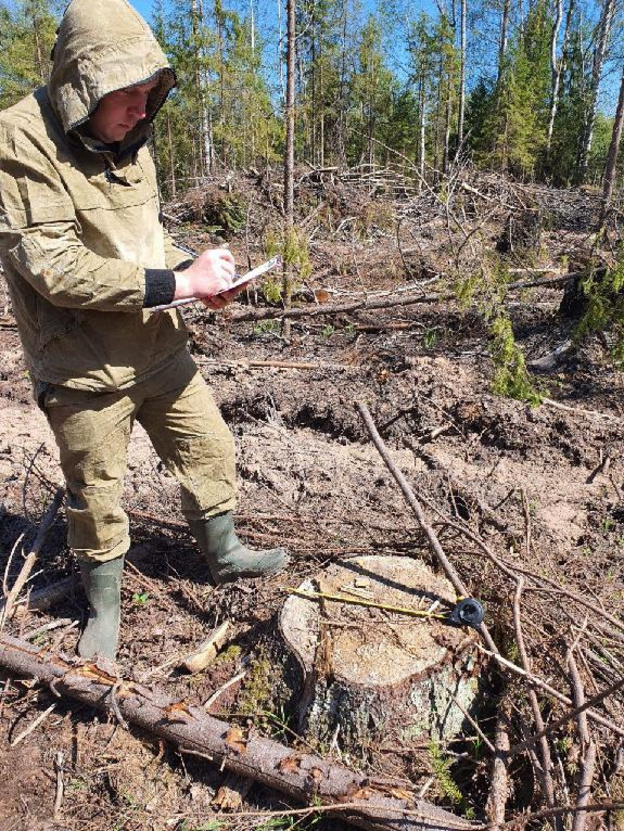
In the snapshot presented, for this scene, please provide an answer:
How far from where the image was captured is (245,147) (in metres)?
19.0

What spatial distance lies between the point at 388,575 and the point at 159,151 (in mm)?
25048

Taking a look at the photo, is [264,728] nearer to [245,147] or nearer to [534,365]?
[534,365]

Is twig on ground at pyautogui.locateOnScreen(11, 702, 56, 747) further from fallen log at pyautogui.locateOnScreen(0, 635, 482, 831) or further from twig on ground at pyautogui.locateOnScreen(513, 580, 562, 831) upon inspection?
twig on ground at pyautogui.locateOnScreen(513, 580, 562, 831)

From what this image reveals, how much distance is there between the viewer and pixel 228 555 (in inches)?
113

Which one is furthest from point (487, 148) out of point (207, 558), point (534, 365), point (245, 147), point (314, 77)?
point (207, 558)

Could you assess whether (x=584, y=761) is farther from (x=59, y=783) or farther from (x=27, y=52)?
(x=27, y=52)

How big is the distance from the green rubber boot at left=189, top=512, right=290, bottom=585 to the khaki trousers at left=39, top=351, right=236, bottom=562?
7cm

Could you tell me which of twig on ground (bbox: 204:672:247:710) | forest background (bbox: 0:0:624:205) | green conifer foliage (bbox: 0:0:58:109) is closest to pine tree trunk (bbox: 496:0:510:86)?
forest background (bbox: 0:0:624:205)

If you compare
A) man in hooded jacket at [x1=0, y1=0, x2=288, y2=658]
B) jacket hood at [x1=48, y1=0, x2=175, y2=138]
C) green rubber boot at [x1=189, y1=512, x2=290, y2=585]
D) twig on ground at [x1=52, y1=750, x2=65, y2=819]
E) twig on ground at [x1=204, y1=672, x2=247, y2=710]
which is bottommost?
twig on ground at [x1=52, y1=750, x2=65, y2=819]

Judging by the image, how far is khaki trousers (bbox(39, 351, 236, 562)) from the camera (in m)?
2.36

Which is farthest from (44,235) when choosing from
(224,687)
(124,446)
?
(224,687)

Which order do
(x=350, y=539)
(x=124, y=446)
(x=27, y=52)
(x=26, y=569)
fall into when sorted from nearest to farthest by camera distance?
(x=124, y=446) < (x=26, y=569) < (x=350, y=539) < (x=27, y=52)

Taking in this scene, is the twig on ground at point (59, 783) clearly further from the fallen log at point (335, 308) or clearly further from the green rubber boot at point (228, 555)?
the fallen log at point (335, 308)

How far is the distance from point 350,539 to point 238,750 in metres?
1.18
